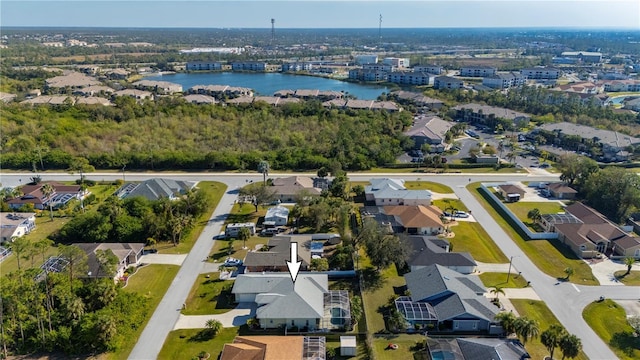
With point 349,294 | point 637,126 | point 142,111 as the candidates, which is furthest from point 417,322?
point 637,126

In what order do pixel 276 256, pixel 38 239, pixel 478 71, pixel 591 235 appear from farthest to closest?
pixel 478 71
pixel 38 239
pixel 591 235
pixel 276 256

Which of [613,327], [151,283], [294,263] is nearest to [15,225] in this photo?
[151,283]

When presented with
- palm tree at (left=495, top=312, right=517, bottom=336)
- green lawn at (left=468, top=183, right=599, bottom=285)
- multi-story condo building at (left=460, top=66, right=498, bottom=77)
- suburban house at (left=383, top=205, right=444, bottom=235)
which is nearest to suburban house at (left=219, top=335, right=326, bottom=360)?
palm tree at (left=495, top=312, right=517, bottom=336)

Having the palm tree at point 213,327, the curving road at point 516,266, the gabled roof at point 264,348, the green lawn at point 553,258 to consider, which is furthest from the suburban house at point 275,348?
the green lawn at point 553,258

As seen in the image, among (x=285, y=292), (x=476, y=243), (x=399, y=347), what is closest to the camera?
(x=399, y=347)

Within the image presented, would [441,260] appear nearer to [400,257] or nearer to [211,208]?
[400,257]

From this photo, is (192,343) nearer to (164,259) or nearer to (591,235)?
(164,259)
